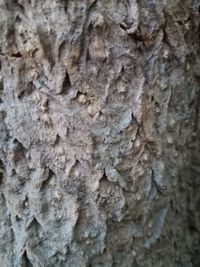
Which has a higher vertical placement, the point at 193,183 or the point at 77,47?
the point at 77,47

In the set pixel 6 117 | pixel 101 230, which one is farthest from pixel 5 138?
pixel 101 230

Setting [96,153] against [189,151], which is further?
[189,151]

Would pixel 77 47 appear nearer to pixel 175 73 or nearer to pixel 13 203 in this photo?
pixel 175 73

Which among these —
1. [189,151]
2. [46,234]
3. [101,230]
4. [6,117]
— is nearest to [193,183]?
[189,151]

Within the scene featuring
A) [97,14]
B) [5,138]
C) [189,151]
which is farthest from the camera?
[189,151]

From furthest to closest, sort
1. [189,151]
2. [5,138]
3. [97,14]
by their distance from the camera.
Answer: [189,151] → [5,138] → [97,14]

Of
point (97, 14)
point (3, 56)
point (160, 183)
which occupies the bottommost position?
point (160, 183)
